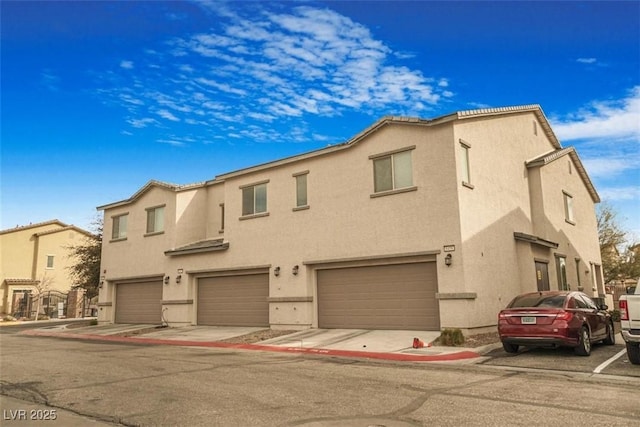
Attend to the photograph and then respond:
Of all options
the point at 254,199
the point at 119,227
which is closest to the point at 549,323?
the point at 254,199

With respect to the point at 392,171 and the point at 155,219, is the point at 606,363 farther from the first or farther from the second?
the point at 155,219

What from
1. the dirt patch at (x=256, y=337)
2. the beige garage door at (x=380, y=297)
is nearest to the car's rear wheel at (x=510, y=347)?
the beige garage door at (x=380, y=297)

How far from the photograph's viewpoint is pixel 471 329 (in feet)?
50.2

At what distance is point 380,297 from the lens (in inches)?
690

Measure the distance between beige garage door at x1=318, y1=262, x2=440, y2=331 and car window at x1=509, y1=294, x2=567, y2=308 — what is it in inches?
151

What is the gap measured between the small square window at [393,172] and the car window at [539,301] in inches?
234

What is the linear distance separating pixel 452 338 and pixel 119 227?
838 inches

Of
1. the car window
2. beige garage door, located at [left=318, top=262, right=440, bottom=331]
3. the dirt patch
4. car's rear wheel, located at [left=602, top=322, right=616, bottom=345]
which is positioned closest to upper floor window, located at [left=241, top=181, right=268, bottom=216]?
beige garage door, located at [left=318, top=262, right=440, bottom=331]

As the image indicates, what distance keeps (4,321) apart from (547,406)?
133 ft

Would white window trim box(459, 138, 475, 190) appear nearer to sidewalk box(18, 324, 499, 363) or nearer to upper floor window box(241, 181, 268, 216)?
sidewalk box(18, 324, 499, 363)

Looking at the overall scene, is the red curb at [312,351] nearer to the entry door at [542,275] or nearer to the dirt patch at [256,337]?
the dirt patch at [256,337]

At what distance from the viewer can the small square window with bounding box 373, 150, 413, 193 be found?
1744cm

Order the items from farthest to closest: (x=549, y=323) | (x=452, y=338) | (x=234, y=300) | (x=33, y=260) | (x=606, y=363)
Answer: (x=33, y=260)
(x=234, y=300)
(x=452, y=338)
(x=549, y=323)
(x=606, y=363)

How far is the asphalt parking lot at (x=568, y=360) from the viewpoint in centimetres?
995
